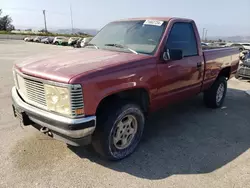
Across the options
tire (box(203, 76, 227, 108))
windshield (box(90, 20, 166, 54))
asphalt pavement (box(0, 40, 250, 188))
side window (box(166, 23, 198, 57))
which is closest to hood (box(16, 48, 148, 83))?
windshield (box(90, 20, 166, 54))

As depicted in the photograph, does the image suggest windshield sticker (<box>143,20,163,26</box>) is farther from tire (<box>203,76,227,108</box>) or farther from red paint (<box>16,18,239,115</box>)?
tire (<box>203,76,227,108</box>)

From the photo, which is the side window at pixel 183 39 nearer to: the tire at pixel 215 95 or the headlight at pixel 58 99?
the tire at pixel 215 95

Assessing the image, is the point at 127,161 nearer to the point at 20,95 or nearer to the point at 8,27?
the point at 20,95

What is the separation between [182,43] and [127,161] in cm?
221

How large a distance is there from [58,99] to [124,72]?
869 mm

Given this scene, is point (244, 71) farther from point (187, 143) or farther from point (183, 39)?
point (187, 143)

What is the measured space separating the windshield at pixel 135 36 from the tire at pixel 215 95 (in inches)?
90.8

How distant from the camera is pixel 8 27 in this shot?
7769 cm

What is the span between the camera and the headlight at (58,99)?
254 centimetres

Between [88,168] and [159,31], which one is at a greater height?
[159,31]

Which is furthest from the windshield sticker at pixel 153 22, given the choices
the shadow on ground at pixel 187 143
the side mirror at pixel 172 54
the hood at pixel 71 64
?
the shadow on ground at pixel 187 143

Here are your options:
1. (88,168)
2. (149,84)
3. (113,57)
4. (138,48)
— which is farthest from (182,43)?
(88,168)

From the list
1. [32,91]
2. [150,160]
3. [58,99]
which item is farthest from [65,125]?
[150,160]

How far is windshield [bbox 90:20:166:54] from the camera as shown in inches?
141
